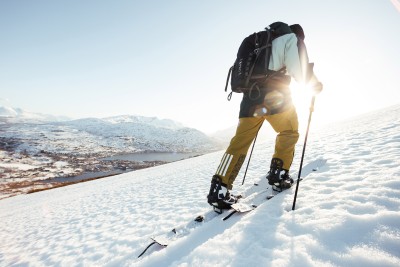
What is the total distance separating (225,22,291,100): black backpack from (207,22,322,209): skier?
6 centimetres

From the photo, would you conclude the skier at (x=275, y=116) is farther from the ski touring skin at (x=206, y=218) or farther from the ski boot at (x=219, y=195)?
the ski touring skin at (x=206, y=218)

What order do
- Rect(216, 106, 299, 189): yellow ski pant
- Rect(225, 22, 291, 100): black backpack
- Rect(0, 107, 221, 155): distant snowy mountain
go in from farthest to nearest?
Rect(0, 107, 221, 155): distant snowy mountain
Rect(216, 106, 299, 189): yellow ski pant
Rect(225, 22, 291, 100): black backpack

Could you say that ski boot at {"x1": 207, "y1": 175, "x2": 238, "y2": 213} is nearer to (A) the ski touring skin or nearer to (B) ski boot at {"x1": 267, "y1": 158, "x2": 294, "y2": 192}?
(A) the ski touring skin

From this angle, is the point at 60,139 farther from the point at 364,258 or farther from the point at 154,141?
the point at 364,258

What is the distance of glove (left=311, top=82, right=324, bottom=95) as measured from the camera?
3.59 m

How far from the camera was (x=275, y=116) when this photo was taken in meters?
3.83

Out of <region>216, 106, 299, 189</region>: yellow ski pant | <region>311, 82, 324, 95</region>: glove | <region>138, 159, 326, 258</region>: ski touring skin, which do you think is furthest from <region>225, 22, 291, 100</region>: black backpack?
<region>138, 159, 326, 258</region>: ski touring skin

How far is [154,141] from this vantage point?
150250mm

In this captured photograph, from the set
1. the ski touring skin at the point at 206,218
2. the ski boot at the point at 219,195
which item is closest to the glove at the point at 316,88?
the ski touring skin at the point at 206,218

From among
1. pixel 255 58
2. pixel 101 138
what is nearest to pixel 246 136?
pixel 255 58

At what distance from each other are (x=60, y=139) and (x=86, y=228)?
131519 mm

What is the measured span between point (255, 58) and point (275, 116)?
990mm

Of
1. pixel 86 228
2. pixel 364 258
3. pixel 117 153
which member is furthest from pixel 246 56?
pixel 117 153

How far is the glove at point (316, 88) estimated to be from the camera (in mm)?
3591
